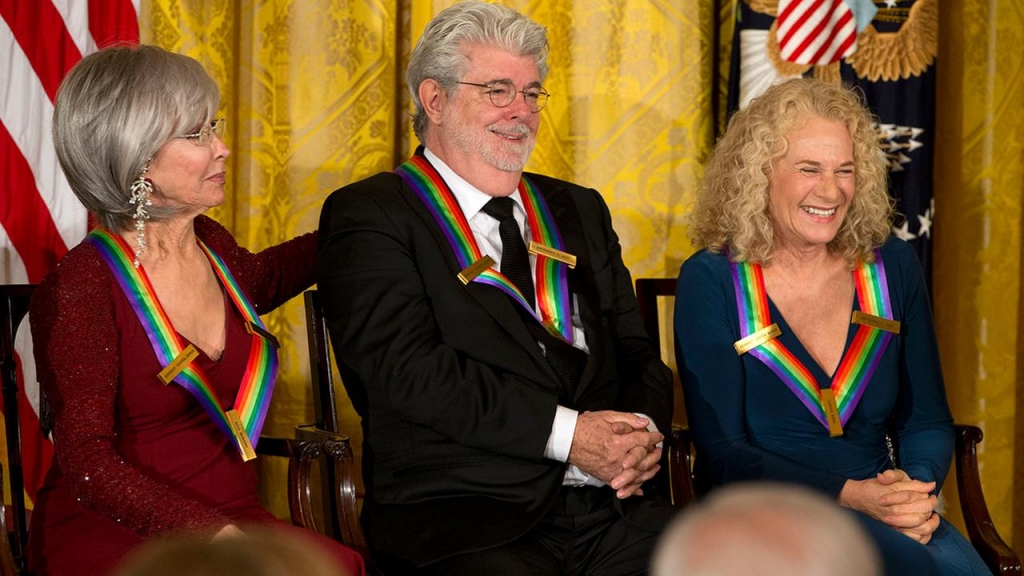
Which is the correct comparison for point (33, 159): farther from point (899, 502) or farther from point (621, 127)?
point (899, 502)

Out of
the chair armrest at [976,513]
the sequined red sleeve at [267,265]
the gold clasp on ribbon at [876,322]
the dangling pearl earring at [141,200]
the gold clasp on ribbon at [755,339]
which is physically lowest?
the chair armrest at [976,513]

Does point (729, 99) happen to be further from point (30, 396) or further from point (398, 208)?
point (30, 396)

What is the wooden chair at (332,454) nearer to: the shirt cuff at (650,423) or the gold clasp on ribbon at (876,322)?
the shirt cuff at (650,423)

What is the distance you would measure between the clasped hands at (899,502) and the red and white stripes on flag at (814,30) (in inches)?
61.6

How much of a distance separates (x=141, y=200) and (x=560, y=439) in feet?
3.54

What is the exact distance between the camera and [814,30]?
153 inches

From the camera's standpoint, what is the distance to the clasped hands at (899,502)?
9.23 feet

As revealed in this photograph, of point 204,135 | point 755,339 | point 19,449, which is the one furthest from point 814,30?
point 19,449

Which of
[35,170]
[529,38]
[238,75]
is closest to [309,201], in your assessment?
[238,75]

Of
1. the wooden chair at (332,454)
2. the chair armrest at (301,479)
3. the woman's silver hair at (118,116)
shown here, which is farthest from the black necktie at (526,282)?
the woman's silver hair at (118,116)

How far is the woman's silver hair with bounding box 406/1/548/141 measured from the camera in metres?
3.06

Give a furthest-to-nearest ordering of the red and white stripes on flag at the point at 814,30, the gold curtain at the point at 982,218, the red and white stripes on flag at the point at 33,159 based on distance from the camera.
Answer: the gold curtain at the point at 982,218
the red and white stripes on flag at the point at 814,30
the red and white stripes on flag at the point at 33,159

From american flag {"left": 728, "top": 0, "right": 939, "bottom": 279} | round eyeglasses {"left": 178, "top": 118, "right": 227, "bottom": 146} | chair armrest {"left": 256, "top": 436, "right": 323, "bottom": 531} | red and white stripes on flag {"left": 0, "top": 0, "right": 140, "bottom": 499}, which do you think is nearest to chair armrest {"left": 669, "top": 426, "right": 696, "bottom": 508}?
chair armrest {"left": 256, "top": 436, "right": 323, "bottom": 531}

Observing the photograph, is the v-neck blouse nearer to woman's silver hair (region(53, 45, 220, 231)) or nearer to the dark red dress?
the dark red dress
